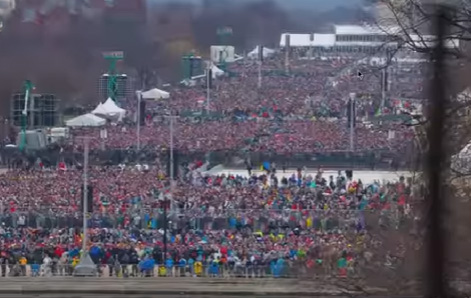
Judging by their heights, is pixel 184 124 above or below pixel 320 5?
below

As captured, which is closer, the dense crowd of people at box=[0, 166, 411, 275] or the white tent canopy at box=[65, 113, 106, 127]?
the dense crowd of people at box=[0, 166, 411, 275]

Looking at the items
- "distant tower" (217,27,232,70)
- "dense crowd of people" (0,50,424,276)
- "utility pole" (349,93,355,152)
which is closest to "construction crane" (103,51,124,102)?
"dense crowd of people" (0,50,424,276)

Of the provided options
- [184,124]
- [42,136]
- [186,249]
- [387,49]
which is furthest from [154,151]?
[387,49]

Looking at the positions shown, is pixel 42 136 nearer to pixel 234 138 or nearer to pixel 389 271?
pixel 234 138

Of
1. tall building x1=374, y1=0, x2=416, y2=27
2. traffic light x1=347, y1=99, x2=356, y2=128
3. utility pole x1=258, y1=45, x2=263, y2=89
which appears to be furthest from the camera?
utility pole x1=258, y1=45, x2=263, y2=89

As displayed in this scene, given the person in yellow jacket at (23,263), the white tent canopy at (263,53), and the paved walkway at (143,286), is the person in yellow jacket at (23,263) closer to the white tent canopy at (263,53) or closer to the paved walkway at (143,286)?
the paved walkway at (143,286)

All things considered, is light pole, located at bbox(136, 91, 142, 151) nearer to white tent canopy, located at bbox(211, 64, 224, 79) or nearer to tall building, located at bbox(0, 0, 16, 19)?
tall building, located at bbox(0, 0, 16, 19)

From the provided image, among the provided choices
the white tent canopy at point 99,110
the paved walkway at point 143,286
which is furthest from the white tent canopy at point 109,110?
the paved walkway at point 143,286
